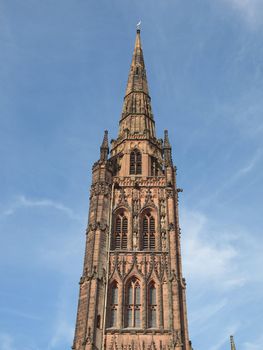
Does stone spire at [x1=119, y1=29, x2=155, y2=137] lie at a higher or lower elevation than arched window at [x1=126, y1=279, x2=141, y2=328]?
higher

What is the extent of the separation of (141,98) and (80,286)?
2279cm

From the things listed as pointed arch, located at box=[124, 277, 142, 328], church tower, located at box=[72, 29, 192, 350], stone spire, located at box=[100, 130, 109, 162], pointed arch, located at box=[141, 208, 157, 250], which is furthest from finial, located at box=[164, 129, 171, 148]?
pointed arch, located at box=[124, 277, 142, 328]

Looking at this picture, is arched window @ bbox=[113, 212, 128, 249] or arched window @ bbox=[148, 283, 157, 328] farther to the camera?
arched window @ bbox=[113, 212, 128, 249]

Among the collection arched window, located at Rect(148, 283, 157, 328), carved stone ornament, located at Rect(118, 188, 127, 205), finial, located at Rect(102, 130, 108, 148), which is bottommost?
arched window, located at Rect(148, 283, 157, 328)

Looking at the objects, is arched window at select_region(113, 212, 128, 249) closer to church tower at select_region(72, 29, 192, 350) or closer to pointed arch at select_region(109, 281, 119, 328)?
church tower at select_region(72, 29, 192, 350)

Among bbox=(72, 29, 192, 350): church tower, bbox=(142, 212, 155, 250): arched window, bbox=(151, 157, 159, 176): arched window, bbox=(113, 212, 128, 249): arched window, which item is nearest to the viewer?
bbox=(72, 29, 192, 350): church tower

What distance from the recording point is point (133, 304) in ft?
99.6

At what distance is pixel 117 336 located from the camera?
28.4 meters

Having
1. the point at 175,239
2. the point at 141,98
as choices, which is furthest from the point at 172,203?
the point at 141,98

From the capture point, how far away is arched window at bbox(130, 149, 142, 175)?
39938mm

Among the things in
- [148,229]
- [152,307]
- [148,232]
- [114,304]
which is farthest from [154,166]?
[114,304]

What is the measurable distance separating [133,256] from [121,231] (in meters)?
2.69

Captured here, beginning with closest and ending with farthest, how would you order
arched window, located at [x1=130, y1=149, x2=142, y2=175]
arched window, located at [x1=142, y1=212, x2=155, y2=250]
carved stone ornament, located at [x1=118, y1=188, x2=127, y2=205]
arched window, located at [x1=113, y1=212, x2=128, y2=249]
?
arched window, located at [x1=113, y1=212, x2=128, y2=249]
arched window, located at [x1=142, y1=212, x2=155, y2=250]
carved stone ornament, located at [x1=118, y1=188, x2=127, y2=205]
arched window, located at [x1=130, y1=149, x2=142, y2=175]

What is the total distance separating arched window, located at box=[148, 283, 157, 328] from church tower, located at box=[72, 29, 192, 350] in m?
0.06
